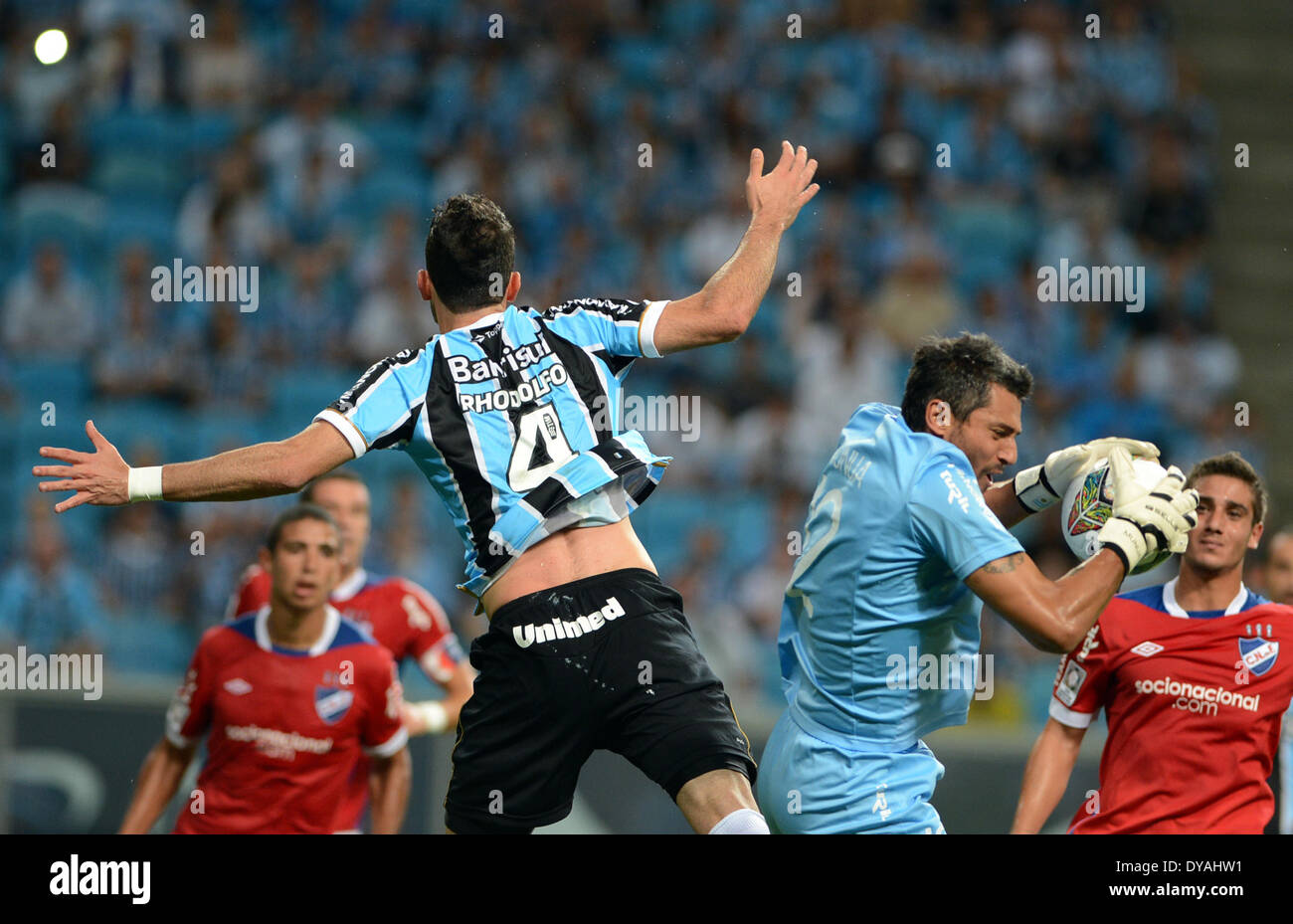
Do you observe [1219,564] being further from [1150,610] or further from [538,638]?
[538,638]

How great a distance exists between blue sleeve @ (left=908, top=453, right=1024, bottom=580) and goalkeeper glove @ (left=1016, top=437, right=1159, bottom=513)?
1.88 feet

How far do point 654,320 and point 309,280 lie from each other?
7.19 meters

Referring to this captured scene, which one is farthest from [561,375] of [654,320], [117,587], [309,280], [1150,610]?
[309,280]

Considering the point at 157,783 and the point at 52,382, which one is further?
the point at 52,382

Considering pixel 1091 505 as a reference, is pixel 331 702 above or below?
below

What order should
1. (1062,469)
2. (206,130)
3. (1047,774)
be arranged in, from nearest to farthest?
(1062,469), (1047,774), (206,130)

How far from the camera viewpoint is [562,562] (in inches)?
166

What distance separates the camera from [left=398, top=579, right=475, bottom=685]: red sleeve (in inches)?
270

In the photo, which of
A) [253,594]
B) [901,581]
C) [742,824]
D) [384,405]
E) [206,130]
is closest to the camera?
[742,824]

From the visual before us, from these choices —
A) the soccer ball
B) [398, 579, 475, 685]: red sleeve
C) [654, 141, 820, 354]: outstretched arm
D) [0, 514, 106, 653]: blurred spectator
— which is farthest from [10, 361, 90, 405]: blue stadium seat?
the soccer ball

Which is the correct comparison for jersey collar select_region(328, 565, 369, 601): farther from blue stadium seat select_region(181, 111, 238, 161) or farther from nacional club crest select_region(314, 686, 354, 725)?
blue stadium seat select_region(181, 111, 238, 161)

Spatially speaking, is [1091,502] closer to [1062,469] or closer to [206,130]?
[1062,469]

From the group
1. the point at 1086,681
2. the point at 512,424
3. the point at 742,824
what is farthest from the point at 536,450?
the point at 1086,681

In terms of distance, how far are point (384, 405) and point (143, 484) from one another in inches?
25.6
